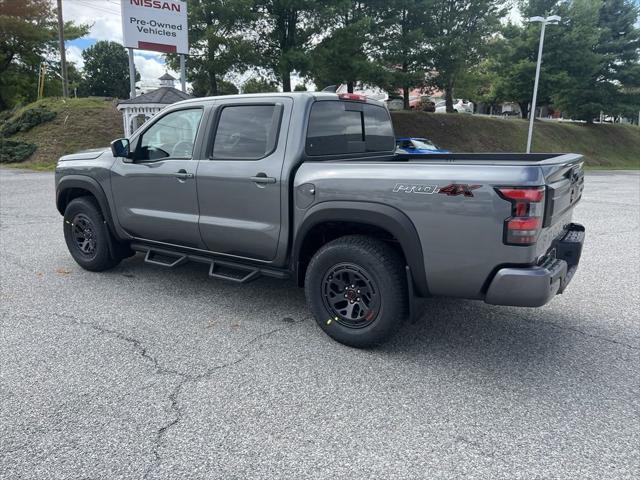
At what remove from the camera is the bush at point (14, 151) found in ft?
64.1

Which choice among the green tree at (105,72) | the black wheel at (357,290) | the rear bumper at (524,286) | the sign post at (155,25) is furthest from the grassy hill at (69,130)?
the green tree at (105,72)

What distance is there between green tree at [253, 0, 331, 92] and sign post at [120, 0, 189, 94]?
4.71 meters

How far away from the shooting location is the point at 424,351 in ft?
11.9

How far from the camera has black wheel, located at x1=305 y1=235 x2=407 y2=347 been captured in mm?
3368

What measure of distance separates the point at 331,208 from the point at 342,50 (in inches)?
796

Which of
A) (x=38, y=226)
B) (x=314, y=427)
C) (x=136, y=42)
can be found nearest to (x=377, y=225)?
(x=314, y=427)

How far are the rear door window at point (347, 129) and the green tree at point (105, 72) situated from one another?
6760 cm

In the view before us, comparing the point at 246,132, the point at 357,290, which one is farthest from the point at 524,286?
the point at 246,132

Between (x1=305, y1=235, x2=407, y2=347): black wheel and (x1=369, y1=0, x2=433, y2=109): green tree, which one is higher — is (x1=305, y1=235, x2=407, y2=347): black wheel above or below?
below

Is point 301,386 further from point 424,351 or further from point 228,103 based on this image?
point 228,103

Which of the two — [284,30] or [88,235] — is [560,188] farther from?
[284,30]

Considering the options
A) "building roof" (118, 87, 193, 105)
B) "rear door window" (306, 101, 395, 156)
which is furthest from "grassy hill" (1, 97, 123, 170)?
"rear door window" (306, 101, 395, 156)

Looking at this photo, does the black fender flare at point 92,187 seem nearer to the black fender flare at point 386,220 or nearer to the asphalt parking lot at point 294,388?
the asphalt parking lot at point 294,388

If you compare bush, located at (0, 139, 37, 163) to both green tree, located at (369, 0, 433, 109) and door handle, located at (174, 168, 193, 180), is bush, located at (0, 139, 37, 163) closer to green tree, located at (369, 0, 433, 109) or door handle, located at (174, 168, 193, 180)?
green tree, located at (369, 0, 433, 109)
